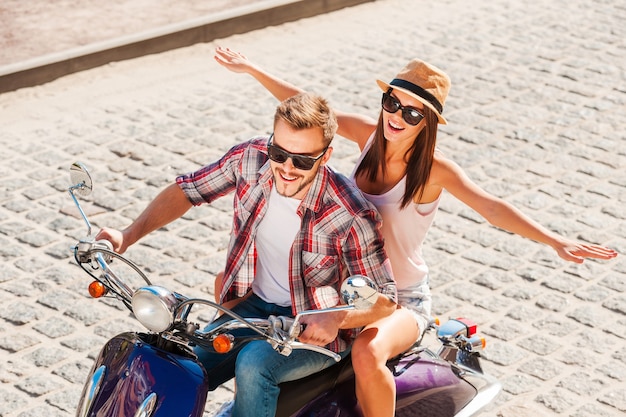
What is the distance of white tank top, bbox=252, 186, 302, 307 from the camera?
386cm

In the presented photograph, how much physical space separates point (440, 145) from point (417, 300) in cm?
389

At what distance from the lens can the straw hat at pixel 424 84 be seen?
4.25m

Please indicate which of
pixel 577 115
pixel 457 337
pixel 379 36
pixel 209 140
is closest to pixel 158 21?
pixel 379 36

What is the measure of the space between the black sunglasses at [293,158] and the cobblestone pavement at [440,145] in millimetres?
1870

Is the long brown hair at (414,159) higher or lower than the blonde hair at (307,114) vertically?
lower

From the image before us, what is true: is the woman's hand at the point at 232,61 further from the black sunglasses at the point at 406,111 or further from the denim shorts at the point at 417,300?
the denim shorts at the point at 417,300

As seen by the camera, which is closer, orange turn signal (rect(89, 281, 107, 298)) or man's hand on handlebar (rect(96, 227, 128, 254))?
orange turn signal (rect(89, 281, 107, 298))

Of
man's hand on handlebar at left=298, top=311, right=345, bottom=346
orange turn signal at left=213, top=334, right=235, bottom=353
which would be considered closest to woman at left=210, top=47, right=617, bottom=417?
man's hand on handlebar at left=298, top=311, right=345, bottom=346

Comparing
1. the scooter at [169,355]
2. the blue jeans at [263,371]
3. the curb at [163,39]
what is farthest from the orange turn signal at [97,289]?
the curb at [163,39]

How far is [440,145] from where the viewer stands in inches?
316

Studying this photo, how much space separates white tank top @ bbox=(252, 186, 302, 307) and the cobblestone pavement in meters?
1.33

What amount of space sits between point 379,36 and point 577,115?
2367 mm

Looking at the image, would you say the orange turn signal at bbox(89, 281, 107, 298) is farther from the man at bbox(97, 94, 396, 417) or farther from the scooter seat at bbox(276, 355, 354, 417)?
the scooter seat at bbox(276, 355, 354, 417)

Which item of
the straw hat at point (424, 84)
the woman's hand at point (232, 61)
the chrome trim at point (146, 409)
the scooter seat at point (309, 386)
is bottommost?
the scooter seat at point (309, 386)
